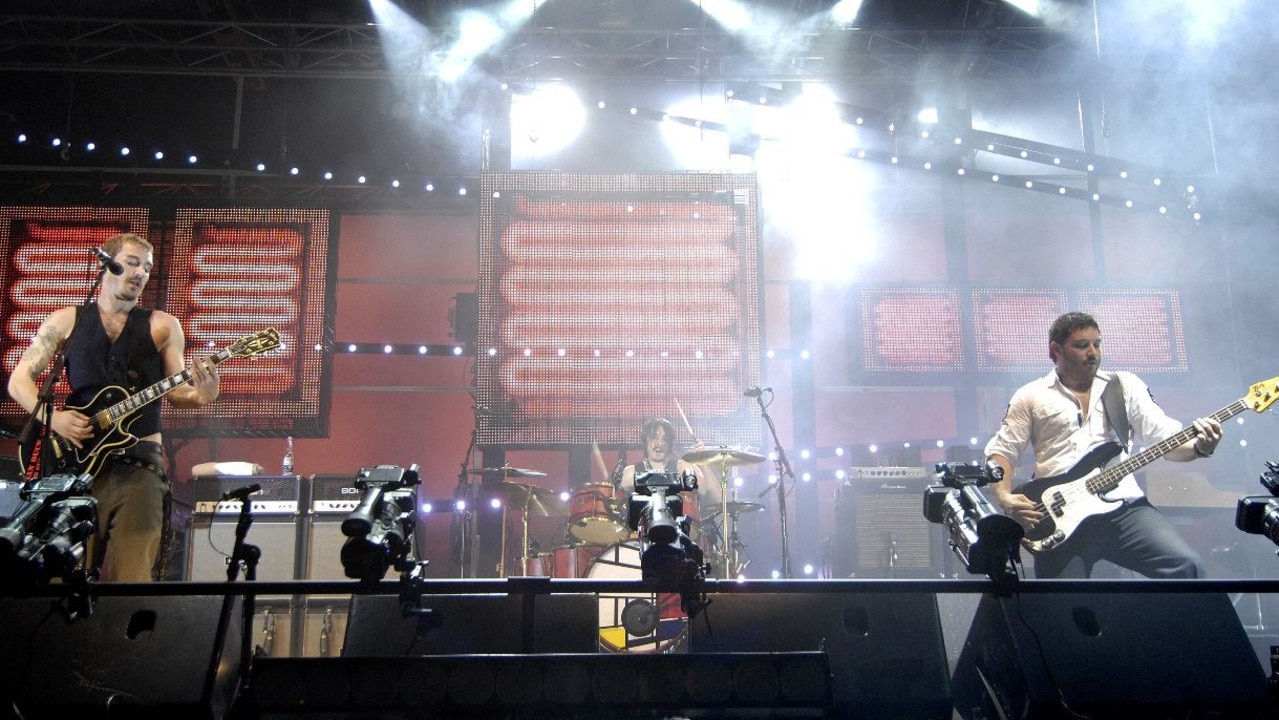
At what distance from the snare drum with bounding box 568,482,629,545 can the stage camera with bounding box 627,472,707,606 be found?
3.71m

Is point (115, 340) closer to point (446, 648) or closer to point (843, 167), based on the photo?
point (446, 648)

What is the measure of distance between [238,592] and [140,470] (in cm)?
175

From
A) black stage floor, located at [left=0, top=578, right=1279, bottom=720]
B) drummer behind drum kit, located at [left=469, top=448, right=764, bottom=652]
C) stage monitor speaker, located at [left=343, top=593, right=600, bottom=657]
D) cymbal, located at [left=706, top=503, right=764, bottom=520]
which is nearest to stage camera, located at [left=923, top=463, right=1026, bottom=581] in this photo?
black stage floor, located at [left=0, top=578, right=1279, bottom=720]

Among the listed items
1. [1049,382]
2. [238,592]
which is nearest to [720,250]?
[1049,382]

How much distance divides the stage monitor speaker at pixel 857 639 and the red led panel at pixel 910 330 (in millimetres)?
5856

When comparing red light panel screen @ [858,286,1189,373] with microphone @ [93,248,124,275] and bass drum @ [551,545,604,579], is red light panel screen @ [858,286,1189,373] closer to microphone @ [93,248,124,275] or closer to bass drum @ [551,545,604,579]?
bass drum @ [551,545,604,579]

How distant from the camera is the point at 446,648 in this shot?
11.5 feet

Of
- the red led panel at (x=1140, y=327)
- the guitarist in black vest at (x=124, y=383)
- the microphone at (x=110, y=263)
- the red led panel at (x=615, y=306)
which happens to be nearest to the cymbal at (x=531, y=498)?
the red led panel at (x=615, y=306)

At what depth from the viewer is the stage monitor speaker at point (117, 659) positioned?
2996 mm

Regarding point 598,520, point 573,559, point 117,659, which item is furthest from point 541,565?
point 117,659

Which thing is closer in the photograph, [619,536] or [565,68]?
[619,536]

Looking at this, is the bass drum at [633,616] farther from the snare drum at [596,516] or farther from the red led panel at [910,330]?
the red led panel at [910,330]

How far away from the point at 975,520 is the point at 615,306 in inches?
218

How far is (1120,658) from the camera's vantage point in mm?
3236
